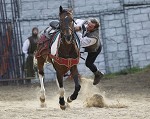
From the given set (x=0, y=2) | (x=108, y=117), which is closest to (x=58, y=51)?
(x=108, y=117)

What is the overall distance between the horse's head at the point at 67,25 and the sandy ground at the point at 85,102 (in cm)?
132

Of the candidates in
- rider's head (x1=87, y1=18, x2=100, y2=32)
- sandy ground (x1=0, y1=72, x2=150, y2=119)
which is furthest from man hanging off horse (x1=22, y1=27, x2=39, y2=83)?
rider's head (x1=87, y1=18, x2=100, y2=32)

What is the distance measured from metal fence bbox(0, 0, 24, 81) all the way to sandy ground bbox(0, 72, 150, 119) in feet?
2.29

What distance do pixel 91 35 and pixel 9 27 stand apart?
7328mm

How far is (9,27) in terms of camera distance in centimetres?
1900

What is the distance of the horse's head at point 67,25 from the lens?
423 inches

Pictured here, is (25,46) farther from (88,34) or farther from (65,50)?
(65,50)

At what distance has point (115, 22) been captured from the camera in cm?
1998

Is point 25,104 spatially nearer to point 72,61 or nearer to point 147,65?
point 72,61

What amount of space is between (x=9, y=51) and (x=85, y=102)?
6461 millimetres

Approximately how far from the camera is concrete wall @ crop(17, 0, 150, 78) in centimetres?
1994

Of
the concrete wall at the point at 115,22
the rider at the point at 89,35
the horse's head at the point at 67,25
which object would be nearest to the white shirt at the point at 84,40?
the rider at the point at 89,35

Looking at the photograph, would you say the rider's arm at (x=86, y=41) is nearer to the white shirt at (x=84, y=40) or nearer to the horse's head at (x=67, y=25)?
the white shirt at (x=84, y=40)

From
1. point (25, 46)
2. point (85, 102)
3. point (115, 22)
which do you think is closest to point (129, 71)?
point (115, 22)
